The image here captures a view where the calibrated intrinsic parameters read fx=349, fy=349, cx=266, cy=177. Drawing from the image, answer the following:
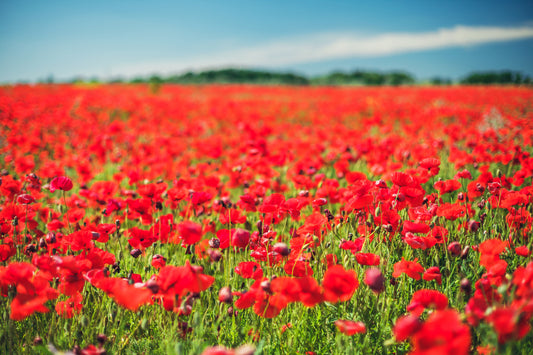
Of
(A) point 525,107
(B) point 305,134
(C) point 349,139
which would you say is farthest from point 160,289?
(A) point 525,107

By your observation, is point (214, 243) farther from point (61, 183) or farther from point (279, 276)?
point (61, 183)

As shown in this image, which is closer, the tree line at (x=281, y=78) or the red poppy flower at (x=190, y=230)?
A: the red poppy flower at (x=190, y=230)

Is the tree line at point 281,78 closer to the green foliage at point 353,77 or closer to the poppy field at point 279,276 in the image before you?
the green foliage at point 353,77

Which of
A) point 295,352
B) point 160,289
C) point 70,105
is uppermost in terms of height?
point 70,105

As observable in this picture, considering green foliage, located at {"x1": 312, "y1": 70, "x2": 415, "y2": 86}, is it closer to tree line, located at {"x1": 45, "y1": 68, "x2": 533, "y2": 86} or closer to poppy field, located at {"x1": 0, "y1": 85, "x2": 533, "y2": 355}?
tree line, located at {"x1": 45, "y1": 68, "x2": 533, "y2": 86}

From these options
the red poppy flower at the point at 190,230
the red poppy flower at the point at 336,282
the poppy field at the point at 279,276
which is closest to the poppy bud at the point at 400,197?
the poppy field at the point at 279,276

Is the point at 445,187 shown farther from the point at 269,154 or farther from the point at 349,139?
the point at 349,139

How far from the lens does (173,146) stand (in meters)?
4.38

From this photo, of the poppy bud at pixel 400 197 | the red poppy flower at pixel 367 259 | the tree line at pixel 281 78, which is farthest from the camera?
the tree line at pixel 281 78

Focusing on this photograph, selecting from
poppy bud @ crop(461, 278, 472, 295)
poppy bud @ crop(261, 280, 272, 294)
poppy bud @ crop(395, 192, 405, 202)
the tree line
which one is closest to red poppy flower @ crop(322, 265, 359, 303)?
poppy bud @ crop(261, 280, 272, 294)

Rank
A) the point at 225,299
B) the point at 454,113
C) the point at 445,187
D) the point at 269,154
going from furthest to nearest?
the point at 454,113, the point at 269,154, the point at 445,187, the point at 225,299

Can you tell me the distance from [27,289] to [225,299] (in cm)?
71

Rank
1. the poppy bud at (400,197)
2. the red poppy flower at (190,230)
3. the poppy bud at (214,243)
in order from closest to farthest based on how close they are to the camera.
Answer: the red poppy flower at (190,230)
the poppy bud at (214,243)
the poppy bud at (400,197)

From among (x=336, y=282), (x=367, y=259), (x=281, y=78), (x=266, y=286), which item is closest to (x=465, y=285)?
(x=367, y=259)
